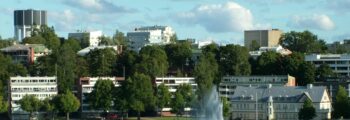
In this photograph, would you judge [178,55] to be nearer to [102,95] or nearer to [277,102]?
[102,95]

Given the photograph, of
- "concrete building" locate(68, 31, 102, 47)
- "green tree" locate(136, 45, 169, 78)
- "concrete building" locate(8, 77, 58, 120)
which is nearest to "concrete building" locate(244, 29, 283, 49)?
"concrete building" locate(68, 31, 102, 47)

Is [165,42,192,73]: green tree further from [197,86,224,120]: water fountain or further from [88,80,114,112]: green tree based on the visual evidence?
[197,86,224,120]: water fountain

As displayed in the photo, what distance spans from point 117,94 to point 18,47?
30.9 m

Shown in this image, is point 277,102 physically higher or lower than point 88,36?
lower

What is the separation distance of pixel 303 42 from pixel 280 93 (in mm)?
52333

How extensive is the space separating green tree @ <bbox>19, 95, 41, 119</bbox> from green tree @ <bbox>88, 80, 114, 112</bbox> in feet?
19.9

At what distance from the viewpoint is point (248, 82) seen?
10919 centimetres

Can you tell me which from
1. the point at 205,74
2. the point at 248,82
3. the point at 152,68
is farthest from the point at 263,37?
the point at 205,74

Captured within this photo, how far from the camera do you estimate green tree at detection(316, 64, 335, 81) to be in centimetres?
11148

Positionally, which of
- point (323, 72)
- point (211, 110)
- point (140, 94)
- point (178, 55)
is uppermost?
point (178, 55)

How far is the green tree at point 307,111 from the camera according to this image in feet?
294

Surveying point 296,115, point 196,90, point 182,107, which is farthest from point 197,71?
point 296,115

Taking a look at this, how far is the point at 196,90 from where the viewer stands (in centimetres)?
10644

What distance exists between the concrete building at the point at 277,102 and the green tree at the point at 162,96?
7424 mm
